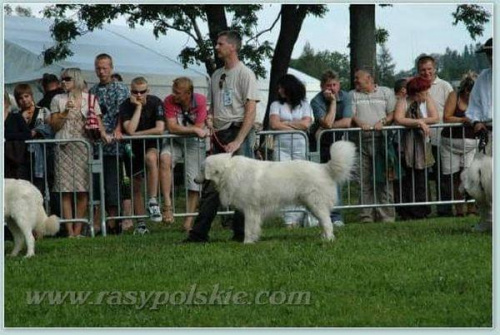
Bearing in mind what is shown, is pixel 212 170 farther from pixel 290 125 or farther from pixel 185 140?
pixel 290 125

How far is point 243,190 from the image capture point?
1066cm

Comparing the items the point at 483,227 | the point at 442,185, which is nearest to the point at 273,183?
the point at 483,227

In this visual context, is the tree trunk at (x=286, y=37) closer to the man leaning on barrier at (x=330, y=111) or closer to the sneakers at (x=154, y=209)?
the man leaning on barrier at (x=330, y=111)

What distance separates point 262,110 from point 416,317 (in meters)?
17.3

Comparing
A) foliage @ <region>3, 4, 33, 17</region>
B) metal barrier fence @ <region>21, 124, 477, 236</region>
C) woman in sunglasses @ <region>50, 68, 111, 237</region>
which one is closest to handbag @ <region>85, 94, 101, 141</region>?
woman in sunglasses @ <region>50, 68, 111, 237</region>

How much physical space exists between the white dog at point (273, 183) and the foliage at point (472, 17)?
8.33 m

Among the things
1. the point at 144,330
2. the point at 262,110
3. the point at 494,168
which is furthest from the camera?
the point at 262,110

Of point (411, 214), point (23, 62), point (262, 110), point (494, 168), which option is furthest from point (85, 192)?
point (262, 110)

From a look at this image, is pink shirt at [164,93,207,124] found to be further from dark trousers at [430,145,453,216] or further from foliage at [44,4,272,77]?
foliage at [44,4,272,77]

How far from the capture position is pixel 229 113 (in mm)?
11156

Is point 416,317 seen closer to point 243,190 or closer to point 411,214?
point 243,190

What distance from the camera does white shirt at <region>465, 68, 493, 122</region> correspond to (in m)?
11.0

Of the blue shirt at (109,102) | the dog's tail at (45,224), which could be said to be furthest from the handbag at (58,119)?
the dog's tail at (45,224)

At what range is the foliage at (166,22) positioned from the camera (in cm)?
1941
